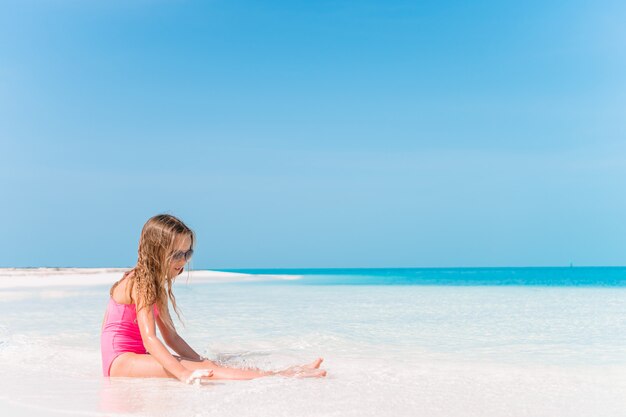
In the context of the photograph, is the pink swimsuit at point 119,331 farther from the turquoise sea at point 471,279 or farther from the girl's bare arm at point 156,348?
the turquoise sea at point 471,279

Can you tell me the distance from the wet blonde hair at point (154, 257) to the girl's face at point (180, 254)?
0.08 ft

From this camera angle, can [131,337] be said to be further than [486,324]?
No

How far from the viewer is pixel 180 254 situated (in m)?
4.36

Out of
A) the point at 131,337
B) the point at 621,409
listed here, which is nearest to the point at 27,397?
the point at 131,337

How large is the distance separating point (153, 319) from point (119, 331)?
40 centimetres

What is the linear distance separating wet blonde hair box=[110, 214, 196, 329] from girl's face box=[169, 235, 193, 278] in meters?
0.02

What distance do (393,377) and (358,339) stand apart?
8.53 feet

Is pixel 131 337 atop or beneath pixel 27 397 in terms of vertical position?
atop

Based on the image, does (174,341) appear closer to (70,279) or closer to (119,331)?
(119,331)

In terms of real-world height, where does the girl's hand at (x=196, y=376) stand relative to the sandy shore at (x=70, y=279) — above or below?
above

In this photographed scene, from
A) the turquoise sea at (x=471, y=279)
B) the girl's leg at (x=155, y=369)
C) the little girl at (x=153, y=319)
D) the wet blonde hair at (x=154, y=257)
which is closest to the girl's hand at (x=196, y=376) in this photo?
the little girl at (x=153, y=319)

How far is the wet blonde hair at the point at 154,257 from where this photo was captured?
167 inches

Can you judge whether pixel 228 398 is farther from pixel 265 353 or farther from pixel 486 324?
pixel 486 324

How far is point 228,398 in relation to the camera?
3771mm
